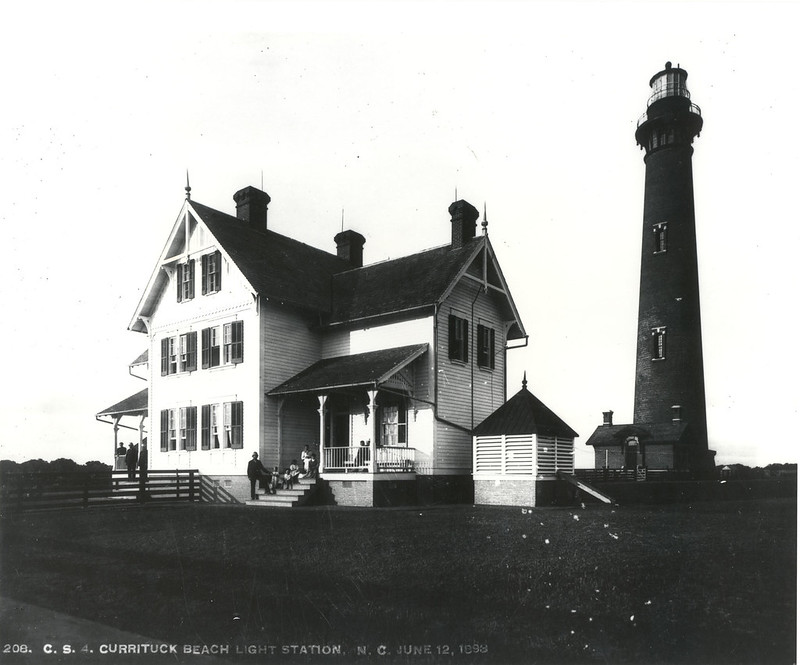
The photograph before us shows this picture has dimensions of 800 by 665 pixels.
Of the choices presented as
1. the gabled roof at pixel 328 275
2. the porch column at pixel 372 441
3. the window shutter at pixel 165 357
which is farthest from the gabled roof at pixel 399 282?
the window shutter at pixel 165 357

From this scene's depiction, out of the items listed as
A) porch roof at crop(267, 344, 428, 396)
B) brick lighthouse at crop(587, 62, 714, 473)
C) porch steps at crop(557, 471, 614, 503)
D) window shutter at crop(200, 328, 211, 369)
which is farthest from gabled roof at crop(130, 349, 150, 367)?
brick lighthouse at crop(587, 62, 714, 473)

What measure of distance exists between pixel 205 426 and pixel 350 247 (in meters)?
9.25

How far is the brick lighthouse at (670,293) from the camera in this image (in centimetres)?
3309

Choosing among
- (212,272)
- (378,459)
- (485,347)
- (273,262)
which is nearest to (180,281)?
(212,272)

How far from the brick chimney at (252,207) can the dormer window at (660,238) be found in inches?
754

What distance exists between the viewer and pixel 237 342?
875 inches

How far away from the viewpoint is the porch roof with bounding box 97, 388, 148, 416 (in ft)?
89.4

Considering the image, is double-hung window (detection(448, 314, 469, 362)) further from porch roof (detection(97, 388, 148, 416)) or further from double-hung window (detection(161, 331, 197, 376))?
porch roof (detection(97, 388, 148, 416))

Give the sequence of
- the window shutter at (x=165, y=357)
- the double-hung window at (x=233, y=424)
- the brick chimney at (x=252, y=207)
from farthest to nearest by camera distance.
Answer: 1. the brick chimney at (x=252, y=207)
2. the window shutter at (x=165, y=357)
3. the double-hung window at (x=233, y=424)

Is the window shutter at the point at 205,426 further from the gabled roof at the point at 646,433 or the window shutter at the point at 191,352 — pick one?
the gabled roof at the point at 646,433

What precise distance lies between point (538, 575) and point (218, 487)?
15.7 meters

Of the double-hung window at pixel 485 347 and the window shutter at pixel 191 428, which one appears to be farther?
the window shutter at pixel 191 428

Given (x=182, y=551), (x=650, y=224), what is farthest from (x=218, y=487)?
(x=650, y=224)

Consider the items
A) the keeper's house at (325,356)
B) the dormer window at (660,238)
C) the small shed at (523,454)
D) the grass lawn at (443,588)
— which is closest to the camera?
the grass lawn at (443,588)
